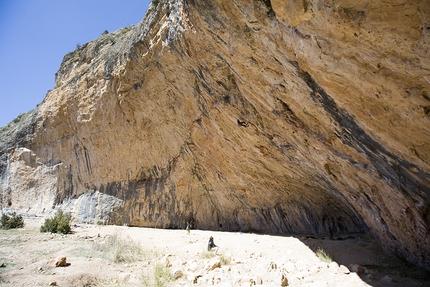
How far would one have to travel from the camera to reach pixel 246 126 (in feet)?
26.8

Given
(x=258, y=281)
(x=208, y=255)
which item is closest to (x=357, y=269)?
(x=258, y=281)

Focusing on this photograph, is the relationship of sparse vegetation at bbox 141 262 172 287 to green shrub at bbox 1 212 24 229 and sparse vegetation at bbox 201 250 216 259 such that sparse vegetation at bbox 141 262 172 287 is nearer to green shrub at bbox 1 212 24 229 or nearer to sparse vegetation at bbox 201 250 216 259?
sparse vegetation at bbox 201 250 216 259

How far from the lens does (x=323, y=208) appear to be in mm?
9438

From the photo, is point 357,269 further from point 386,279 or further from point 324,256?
point 324,256

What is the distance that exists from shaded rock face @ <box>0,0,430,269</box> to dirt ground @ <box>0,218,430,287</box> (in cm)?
79

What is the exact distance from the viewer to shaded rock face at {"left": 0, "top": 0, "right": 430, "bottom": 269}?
3716mm

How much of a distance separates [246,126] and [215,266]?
168 inches

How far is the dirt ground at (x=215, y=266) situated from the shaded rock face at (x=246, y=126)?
79 centimetres

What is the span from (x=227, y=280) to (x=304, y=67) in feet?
13.1

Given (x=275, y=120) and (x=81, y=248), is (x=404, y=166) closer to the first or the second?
(x=275, y=120)

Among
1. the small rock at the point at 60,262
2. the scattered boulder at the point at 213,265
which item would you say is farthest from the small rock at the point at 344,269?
the small rock at the point at 60,262

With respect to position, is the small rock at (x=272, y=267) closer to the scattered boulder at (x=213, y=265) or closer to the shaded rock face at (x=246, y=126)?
the scattered boulder at (x=213, y=265)

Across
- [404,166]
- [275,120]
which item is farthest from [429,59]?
[275,120]

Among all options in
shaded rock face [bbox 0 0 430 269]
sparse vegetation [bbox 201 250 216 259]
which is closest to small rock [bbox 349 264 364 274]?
shaded rock face [bbox 0 0 430 269]
